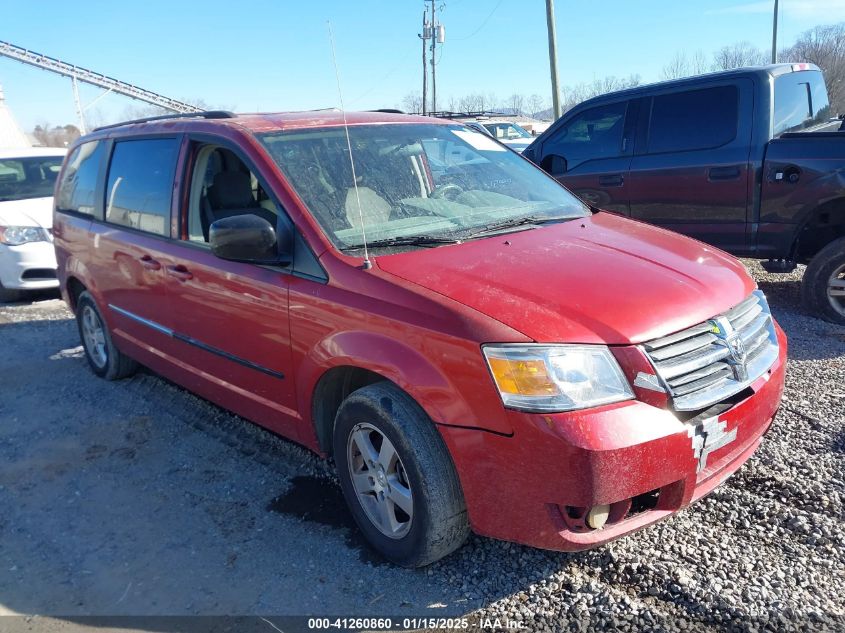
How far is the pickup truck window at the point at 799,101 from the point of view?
579 centimetres

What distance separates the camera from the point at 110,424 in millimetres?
4453

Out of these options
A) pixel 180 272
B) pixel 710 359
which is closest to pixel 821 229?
pixel 710 359

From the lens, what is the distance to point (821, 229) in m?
5.75

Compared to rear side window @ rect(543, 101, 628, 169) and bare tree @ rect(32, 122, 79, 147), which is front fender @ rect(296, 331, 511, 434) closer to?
rear side window @ rect(543, 101, 628, 169)

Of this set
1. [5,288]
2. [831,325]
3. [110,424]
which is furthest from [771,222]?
[5,288]

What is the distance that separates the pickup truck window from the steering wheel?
351 centimetres

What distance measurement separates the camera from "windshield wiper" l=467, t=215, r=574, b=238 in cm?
322

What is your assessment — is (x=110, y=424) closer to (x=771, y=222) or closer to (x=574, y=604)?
(x=574, y=604)

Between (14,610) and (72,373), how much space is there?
3086mm

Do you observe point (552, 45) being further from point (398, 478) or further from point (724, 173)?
point (398, 478)

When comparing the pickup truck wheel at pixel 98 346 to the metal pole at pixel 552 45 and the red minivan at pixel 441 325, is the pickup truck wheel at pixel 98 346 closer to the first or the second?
the red minivan at pixel 441 325

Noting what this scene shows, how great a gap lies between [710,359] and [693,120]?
14.0 feet

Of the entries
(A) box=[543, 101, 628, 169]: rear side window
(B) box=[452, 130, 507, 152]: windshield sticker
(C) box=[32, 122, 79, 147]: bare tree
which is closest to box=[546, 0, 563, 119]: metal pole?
(A) box=[543, 101, 628, 169]: rear side window

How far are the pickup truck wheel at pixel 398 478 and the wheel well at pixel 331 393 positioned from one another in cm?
17
